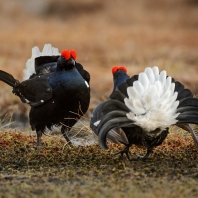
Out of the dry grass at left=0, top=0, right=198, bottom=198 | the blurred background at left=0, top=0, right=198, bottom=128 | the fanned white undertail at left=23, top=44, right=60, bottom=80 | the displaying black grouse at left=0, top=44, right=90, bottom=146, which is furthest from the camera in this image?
the blurred background at left=0, top=0, right=198, bottom=128

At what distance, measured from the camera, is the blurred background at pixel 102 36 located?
10688mm

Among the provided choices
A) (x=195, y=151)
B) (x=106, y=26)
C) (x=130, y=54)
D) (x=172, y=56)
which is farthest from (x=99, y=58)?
A: (x=195, y=151)

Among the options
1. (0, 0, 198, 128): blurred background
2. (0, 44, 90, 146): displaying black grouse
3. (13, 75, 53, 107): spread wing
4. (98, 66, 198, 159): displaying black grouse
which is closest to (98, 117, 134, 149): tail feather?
(98, 66, 198, 159): displaying black grouse

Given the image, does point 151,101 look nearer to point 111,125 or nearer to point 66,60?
point 111,125

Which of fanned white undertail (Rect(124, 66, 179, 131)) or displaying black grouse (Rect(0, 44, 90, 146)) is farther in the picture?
displaying black grouse (Rect(0, 44, 90, 146))

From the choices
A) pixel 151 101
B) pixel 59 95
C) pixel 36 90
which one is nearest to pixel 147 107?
pixel 151 101

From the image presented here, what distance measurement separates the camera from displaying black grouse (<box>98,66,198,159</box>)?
4836mm

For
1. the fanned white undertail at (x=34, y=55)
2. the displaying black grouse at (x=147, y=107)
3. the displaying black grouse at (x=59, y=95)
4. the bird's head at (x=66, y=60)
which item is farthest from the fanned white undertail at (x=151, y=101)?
the fanned white undertail at (x=34, y=55)

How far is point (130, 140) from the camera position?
516 cm

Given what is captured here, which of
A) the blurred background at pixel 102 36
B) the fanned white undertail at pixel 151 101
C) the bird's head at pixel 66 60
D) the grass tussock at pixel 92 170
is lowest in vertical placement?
the grass tussock at pixel 92 170

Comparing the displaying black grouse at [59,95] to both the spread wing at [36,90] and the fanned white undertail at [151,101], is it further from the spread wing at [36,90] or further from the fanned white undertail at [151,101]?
the fanned white undertail at [151,101]

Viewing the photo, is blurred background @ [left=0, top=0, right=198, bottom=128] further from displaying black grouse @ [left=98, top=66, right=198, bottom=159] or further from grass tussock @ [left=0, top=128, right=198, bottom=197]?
displaying black grouse @ [left=98, top=66, right=198, bottom=159]

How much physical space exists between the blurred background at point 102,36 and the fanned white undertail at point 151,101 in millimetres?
3792

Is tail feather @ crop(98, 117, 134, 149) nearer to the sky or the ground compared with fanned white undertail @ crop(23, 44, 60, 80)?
nearer to the ground
